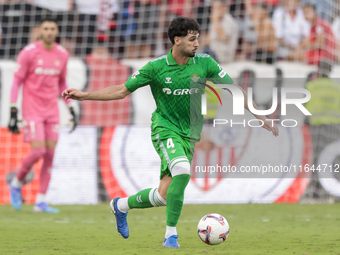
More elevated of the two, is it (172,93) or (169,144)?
(172,93)

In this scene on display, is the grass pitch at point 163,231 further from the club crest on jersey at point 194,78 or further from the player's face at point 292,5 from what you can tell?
the player's face at point 292,5

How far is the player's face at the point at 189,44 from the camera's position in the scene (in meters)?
4.73

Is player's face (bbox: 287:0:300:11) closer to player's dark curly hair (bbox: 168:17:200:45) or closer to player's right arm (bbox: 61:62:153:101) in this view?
player's dark curly hair (bbox: 168:17:200:45)

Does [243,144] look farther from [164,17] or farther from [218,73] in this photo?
[218,73]

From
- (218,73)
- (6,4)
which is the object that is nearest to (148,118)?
(6,4)

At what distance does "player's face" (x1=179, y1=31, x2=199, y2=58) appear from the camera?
186 inches

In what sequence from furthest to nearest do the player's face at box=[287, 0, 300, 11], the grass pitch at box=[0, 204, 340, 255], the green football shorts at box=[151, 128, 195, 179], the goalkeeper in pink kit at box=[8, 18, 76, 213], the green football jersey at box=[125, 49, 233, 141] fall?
the player's face at box=[287, 0, 300, 11] → the goalkeeper in pink kit at box=[8, 18, 76, 213] → the green football jersey at box=[125, 49, 233, 141] → the green football shorts at box=[151, 128, 195, 179] → the grass pitch at box=[0, 204, 340, 255]

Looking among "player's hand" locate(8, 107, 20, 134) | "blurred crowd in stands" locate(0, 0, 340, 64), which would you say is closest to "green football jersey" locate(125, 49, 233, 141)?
"player's hand" locate(8, 107, 20, 134)

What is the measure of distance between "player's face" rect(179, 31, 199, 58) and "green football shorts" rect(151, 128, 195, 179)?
2.33 feet

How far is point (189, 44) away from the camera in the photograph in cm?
473

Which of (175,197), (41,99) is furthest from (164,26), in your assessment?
(175,197)

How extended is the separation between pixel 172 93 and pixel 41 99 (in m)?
3.63

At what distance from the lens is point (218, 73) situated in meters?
5.02

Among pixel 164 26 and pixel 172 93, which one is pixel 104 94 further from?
pixel 164 26
